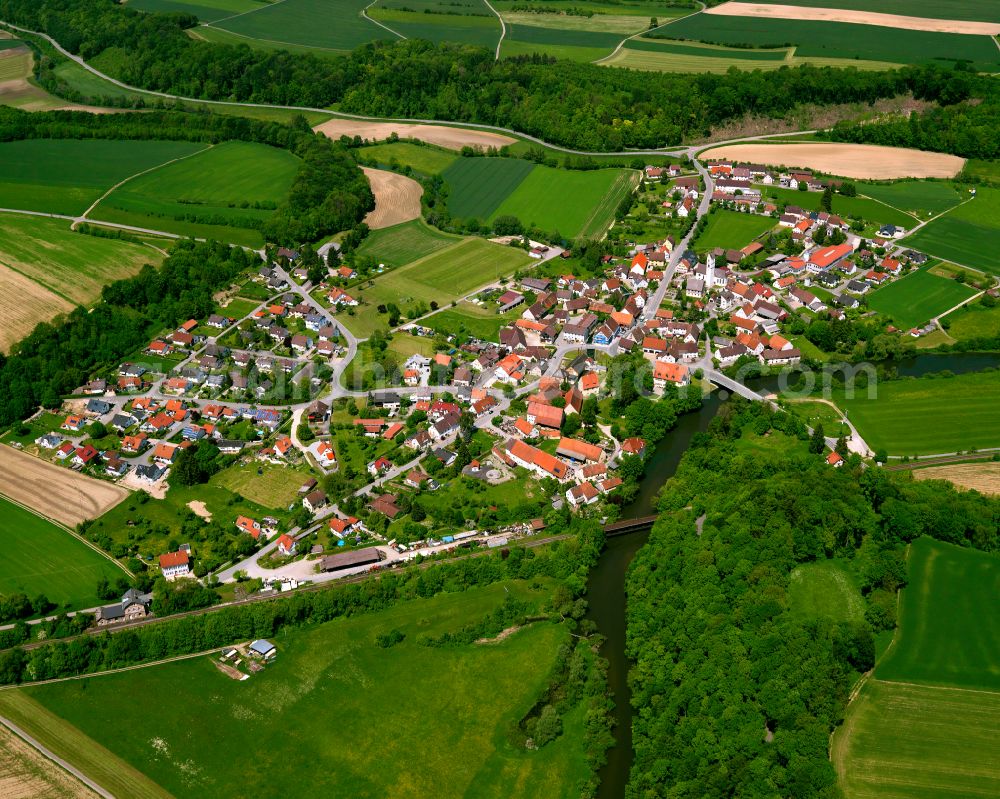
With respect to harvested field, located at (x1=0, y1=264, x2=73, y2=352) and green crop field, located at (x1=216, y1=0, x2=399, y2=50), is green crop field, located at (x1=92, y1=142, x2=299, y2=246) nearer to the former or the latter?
harvested field, located at (x1=0, y1=264, x2=73, y2=352)

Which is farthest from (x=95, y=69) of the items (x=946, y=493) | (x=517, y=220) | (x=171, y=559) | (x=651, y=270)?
(x=946, y=493)

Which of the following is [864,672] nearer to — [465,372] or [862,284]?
[465,372]

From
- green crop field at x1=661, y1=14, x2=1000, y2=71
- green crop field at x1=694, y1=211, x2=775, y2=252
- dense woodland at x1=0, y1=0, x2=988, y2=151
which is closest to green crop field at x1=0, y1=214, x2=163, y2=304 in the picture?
dense woodland at x1=0, y1=0, x2=988, y2=151

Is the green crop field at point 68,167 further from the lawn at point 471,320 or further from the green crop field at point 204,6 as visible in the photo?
the green crop field at point 204,6

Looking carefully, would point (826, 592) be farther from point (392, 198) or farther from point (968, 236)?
point (392, 198)

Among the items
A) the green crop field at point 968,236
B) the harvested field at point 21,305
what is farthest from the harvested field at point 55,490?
the green crop field at point 968,236
